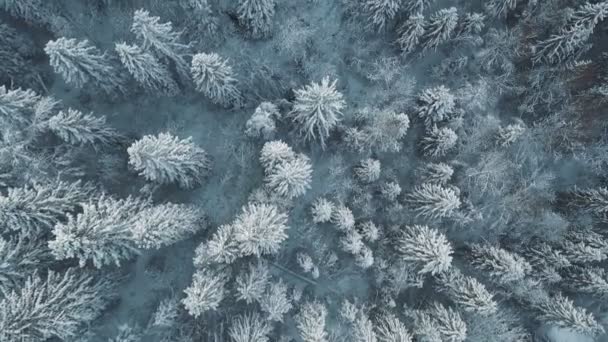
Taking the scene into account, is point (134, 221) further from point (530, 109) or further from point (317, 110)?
point (530, 109)

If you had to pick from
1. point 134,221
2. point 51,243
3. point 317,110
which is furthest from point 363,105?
point 51,243

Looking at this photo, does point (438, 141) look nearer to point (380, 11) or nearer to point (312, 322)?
point (380, 11)

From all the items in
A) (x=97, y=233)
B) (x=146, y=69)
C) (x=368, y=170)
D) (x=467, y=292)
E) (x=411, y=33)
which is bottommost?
(x=467, y=292)

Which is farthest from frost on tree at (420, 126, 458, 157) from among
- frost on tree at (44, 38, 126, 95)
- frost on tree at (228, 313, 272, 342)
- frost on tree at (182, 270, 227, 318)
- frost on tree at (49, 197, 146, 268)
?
frost on tree at (44, 38, 126, 95)

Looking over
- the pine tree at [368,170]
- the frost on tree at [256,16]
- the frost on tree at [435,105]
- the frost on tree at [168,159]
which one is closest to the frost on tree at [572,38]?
the frost on tree at [435,105]

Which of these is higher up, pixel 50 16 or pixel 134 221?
pixel 50 16

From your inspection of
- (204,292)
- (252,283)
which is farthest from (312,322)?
(204,292)
